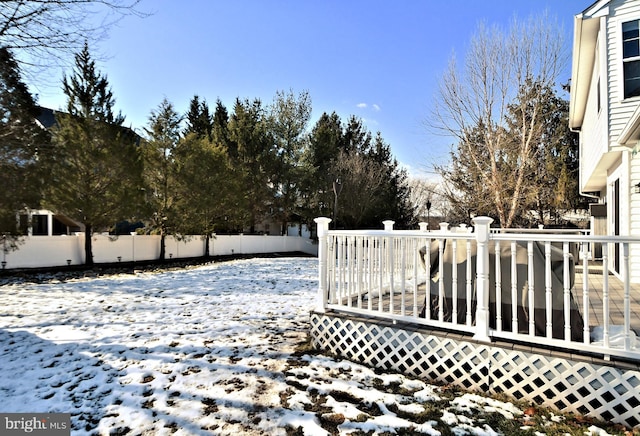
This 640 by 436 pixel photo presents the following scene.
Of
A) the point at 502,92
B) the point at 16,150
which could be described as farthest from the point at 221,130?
the point at 502,92

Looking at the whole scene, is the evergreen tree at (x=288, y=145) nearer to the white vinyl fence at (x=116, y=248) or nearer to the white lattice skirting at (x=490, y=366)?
the white vinyl fence at (x=116, y=248)

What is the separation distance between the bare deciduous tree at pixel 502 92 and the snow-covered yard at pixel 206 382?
10.6 metres

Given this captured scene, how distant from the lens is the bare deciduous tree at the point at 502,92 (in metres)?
11.7

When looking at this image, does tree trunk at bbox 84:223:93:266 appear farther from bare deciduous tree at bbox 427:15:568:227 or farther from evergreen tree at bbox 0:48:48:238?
bare deciduous tree at bbox 427:15:568:227

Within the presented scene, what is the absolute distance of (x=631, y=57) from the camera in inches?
239

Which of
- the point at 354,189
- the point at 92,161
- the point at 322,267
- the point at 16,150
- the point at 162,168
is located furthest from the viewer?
the point at 354,189

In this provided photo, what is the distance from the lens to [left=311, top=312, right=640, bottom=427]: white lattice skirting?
2.38 metres

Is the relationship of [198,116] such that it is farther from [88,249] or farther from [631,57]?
[631,57]

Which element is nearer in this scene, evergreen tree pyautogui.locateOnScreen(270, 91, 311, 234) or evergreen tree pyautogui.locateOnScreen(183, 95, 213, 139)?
evergreen tree pyautogui.locateOnScreen(270, 91, 311, 234)

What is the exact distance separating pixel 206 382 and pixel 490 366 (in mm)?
2359

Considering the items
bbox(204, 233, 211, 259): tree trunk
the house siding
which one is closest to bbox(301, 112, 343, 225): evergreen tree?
bbox(204, 233, 211, 259): tree trunk

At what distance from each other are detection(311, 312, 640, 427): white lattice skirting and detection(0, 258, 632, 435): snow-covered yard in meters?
0.16

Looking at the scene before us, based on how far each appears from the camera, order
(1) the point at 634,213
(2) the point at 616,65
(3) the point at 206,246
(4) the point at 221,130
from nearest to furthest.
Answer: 1. (1) the point at 634,213
2. (2) the point at 616,65
3. (3) the point at 206,246
4. (4) the point at 221,130

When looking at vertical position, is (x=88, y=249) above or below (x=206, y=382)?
above
